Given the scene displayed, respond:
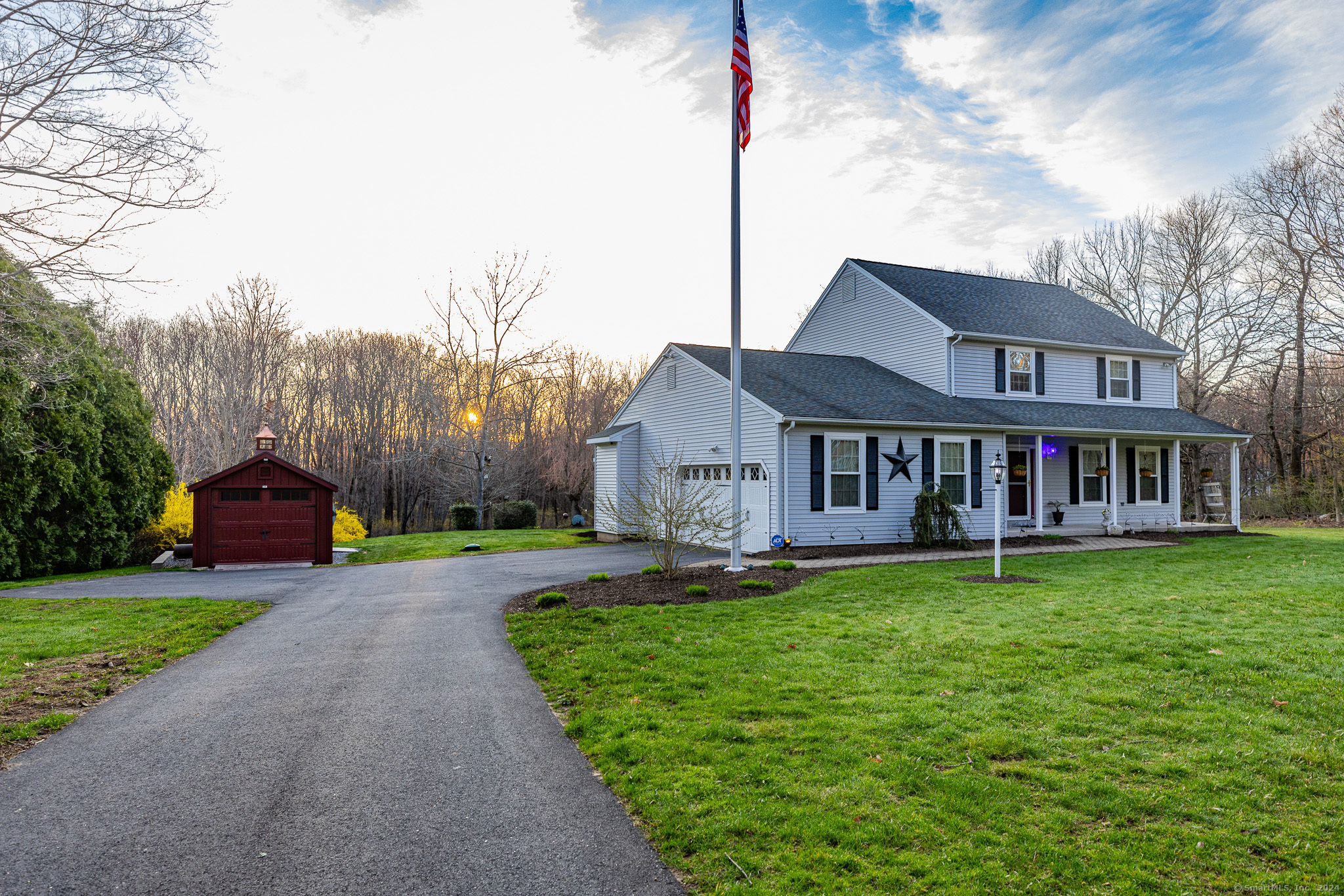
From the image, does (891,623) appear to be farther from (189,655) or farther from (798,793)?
(189,655)

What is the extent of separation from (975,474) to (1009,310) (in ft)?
22.6

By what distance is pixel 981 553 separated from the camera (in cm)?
1505

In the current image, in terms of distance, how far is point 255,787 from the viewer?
4.17 m

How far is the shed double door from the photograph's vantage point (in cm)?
1623

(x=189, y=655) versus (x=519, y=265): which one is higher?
(x=519, y=265)

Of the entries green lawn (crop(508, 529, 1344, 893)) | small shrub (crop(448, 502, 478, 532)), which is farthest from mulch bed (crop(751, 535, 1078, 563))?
small shrub (crop(448, 502, 478, 532))

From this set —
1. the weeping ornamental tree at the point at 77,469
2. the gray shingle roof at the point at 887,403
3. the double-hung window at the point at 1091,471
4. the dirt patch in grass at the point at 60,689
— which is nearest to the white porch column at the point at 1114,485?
the double-hung window at the point at 1091,471

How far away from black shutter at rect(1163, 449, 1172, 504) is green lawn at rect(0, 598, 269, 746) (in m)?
23.1

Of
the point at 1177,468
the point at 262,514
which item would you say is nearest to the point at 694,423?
the point at 262,514

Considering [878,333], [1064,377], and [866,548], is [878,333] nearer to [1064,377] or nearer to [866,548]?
[1064,377]

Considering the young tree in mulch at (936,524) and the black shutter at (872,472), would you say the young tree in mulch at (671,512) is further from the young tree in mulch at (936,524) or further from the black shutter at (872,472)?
the young tree in mulch at (936,524)

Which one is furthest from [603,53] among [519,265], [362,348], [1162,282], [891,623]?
[1162,282]

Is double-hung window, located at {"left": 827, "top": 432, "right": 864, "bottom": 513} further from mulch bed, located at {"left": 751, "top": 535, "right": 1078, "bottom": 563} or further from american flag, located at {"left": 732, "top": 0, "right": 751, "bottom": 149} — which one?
american flag, located at {"left": 732, "top": 0, "right": 751, "bottom": 149}

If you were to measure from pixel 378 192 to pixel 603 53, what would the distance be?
20.1ft
